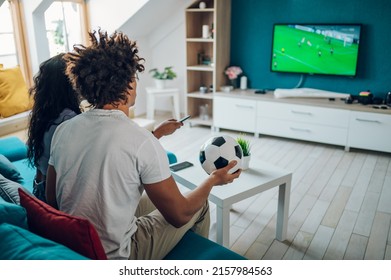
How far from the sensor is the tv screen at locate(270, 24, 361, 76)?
3928 millimetres

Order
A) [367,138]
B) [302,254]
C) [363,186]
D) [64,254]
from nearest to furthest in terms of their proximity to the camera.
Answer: [64,254] < [302,254] < [363,186] < [367,138]

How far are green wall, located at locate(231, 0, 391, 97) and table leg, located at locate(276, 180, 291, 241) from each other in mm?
2374

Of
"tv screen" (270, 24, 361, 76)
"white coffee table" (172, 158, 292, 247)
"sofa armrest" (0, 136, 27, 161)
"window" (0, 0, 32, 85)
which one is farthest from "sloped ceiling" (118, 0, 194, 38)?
"white coffee table" (172, 158, 292, 247)

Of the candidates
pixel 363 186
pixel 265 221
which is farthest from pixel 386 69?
pixel 265 221

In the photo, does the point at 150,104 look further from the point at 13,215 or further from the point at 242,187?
the point at 13,215

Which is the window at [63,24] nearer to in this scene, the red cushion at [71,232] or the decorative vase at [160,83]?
the decorative vase at [160,83]

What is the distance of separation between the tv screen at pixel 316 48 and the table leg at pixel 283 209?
228cm

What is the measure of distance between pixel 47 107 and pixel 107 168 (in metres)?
0.73

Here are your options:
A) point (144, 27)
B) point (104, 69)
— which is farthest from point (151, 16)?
point (104, 69)

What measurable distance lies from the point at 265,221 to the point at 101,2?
10.9ft

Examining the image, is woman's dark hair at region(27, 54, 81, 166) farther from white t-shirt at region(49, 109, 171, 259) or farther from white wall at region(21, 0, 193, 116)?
white wall at region(21, 0, 193, 116)

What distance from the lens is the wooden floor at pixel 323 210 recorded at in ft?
7.32

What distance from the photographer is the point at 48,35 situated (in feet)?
14.2
